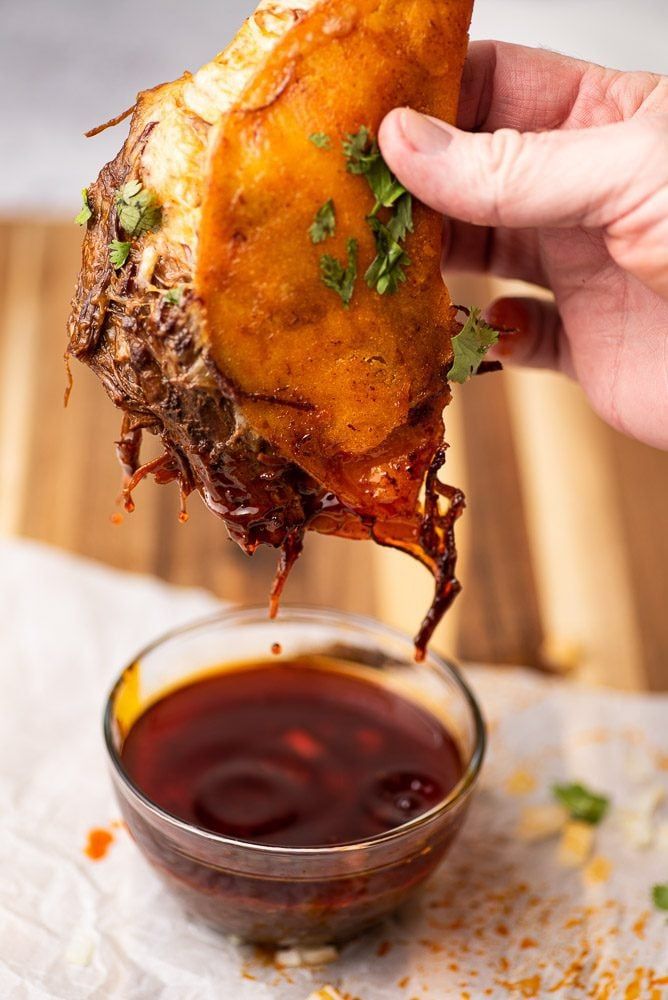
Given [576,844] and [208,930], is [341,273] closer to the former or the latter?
[208,930]

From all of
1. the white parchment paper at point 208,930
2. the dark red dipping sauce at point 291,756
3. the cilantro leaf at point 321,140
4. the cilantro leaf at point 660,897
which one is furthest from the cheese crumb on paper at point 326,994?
the cilantro leaf at point 321,140

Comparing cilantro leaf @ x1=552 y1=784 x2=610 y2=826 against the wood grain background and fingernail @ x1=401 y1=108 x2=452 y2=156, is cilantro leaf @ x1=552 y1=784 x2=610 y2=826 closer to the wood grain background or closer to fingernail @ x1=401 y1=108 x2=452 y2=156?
the wood grain background

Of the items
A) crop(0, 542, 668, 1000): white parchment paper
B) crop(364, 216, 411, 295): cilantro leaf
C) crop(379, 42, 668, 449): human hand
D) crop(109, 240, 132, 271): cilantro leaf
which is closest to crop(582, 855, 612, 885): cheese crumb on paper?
crop(0, 542, 668, 1000): white parchment paper

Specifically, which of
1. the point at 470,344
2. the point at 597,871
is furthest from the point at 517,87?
the point at 597,871

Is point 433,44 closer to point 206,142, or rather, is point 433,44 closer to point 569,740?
point 206,142

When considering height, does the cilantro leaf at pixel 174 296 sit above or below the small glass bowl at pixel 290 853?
above

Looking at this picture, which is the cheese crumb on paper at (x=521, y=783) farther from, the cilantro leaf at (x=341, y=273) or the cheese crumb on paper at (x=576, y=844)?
the cilantro leaf at (x=341, y=273)

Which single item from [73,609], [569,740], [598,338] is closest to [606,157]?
[598,338]
